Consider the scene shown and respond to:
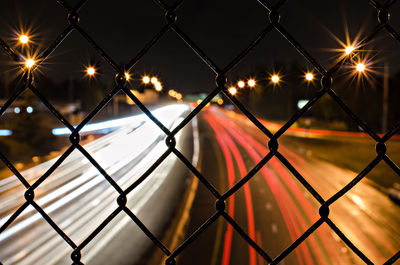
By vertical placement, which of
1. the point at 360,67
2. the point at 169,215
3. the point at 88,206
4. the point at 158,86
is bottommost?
the point at 360,67

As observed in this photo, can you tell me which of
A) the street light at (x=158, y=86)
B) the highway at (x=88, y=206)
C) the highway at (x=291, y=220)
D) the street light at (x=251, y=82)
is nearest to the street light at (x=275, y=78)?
the street light at (x=251, y=82)

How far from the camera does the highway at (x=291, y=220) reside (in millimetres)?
13297

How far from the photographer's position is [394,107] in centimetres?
3009

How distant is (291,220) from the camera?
16.8 metres

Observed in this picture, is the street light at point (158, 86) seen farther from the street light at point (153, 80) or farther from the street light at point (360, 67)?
the street light at point (360, 67)

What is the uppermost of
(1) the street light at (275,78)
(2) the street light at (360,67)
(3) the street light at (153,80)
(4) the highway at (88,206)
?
(4) the highway at (88,206)

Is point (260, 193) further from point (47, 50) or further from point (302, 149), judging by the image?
point (47, 50)

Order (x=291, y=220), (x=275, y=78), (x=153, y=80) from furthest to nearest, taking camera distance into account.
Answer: (x=291, y=220) < (x=153, y=80) < (x=275, y=78)

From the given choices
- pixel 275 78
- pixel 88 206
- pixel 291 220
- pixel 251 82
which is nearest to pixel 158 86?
pixel 251 82

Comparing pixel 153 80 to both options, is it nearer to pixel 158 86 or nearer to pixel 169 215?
pixel 158 86

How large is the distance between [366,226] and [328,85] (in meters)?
17.7

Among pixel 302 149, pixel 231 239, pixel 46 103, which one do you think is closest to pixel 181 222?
pixel 231 239

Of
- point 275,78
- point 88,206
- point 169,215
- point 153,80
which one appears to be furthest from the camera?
point 169,215

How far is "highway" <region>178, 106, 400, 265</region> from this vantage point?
43.6ft
